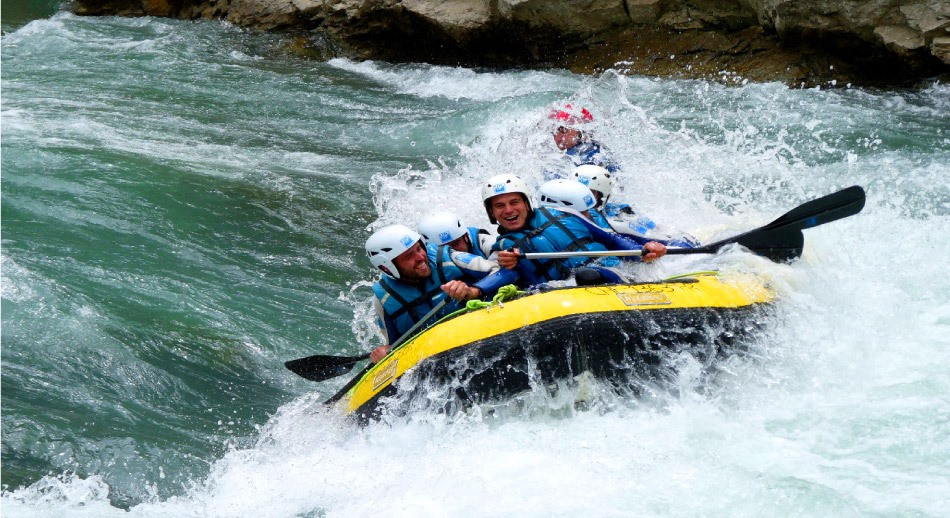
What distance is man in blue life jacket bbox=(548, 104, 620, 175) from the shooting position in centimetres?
788

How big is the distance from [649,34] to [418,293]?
7833mm

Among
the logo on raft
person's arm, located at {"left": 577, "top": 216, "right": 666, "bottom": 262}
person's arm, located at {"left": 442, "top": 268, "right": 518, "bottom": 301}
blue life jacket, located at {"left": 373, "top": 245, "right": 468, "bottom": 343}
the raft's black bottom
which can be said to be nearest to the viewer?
the raft's black bottom

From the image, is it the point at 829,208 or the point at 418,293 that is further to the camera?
the point at 829,208

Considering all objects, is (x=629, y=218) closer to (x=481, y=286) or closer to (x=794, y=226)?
(x=794, y=226)

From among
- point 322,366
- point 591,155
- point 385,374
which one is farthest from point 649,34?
point 385,374

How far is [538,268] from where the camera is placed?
5.31 metres

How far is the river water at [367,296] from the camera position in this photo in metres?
4.17

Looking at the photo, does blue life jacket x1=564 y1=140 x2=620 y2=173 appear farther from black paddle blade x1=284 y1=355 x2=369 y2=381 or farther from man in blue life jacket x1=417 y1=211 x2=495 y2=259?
black paddle blade x1=284 y1=355 x2=369 y2=381

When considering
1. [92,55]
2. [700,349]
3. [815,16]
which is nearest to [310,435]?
[700,349]

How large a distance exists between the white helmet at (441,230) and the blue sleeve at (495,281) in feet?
1.15

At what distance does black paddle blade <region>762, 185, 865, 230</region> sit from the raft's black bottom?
1.36 metres

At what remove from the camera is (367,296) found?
6.87m

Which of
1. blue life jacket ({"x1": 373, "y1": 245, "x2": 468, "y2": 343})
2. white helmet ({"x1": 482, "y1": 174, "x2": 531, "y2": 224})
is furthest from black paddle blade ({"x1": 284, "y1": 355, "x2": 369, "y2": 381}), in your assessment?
white helmet ({"x1": 482, "y1": 174, "x2": 531, "y2": 224})

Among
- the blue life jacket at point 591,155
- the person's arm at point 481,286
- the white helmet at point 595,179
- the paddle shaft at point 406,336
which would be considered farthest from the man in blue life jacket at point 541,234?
the blue life jacket at point 591,155
